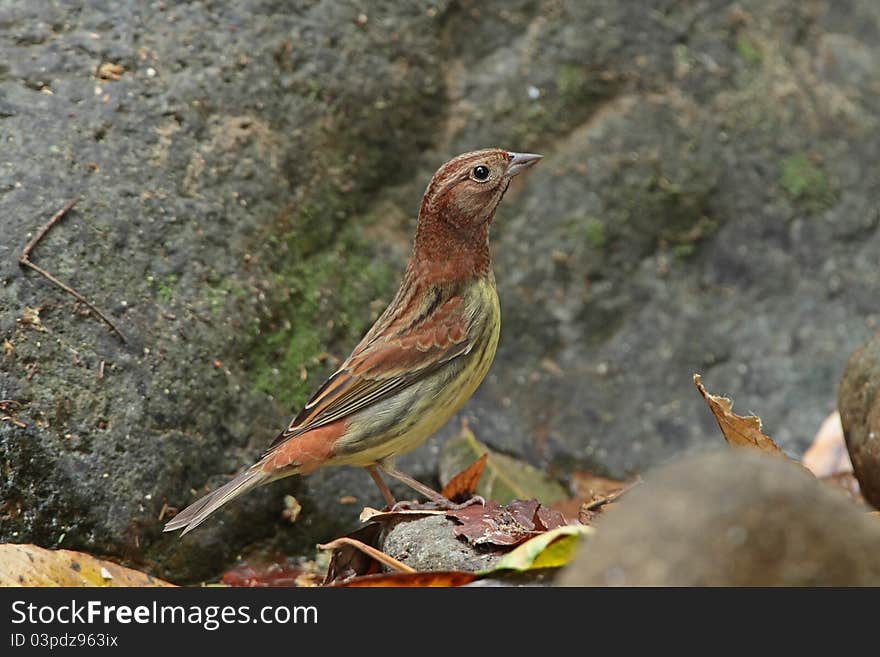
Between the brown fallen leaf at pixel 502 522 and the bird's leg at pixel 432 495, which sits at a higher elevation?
the brown fallen leaf at pixel 502 522

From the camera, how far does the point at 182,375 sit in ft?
17.3

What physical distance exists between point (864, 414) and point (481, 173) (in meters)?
2.15

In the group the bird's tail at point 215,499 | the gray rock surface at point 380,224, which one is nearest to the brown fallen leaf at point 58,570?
the bird's tail at point 215,499

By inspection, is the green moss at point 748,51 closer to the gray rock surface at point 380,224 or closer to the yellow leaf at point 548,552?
the gray rock surface at point 380,224

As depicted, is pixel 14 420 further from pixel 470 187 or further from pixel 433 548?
pixel 470 187

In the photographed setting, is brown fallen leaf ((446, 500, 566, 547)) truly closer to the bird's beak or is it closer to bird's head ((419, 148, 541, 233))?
bird's head ((419, 148, 541, 233))

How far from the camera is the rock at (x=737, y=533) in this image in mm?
2465

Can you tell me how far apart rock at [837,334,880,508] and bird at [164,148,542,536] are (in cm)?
171

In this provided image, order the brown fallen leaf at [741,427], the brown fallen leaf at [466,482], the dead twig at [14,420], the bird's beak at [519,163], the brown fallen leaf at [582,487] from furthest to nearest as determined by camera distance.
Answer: the brown fallen leaf at [582,487] → the bird's beak at [519,163] → the brown fallen leaf at [466,482] → the dead twig at [14,420] → the brown fallen leaf at [741,427]

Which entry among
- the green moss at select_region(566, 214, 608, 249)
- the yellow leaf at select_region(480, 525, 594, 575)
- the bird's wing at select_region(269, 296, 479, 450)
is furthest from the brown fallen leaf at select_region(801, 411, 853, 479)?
the yellow leaf at select_region(480, 525, 594, 575)

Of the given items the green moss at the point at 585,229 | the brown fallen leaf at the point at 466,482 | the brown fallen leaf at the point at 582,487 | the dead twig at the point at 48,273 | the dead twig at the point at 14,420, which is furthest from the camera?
the green moss at the point at 585,229

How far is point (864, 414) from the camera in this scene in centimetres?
482

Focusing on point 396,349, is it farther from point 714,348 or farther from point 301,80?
point 714,348

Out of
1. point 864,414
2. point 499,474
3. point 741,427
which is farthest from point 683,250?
point 741,427
